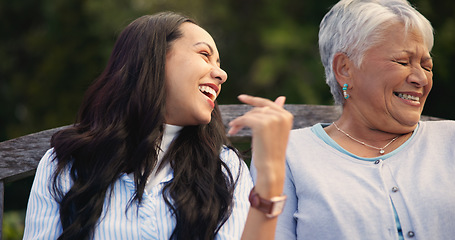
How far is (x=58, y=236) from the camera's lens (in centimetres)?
223

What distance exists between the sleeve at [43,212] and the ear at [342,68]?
4.08 feet

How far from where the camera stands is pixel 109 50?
6223 millimetres

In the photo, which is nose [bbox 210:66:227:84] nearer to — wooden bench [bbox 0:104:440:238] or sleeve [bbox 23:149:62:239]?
wooden bench [bbox 0:104:440:238]

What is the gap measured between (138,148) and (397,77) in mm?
1057

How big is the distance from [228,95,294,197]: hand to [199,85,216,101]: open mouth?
0.55 metres

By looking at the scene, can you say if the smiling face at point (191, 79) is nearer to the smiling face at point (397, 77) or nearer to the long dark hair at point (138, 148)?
the long dark hair at point (138, 148)

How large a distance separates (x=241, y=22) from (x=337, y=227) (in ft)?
17.1

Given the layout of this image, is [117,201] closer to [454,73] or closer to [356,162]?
[356,162]

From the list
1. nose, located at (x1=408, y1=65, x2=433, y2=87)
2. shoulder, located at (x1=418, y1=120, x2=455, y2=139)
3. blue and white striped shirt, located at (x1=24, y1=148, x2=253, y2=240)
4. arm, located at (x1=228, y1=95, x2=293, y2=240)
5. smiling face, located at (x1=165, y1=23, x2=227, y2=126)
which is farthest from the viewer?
shoulder, located at (x1=418, y1=120, x2=455, y2=139)

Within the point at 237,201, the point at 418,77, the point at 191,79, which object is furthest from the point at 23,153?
the point at 418,77

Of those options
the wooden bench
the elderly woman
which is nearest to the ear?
the elderly woman

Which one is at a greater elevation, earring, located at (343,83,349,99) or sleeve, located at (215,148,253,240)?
earring, located at (343,83,349,99)

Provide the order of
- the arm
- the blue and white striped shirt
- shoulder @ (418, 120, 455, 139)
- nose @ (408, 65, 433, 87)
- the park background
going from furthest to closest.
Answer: the park background
shoulder @ (418, 120, 455, 139)
nose @ (408, 65, 433, 87)
the blue and white striped shirt
the arm

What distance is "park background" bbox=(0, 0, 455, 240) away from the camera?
5.93 metres
